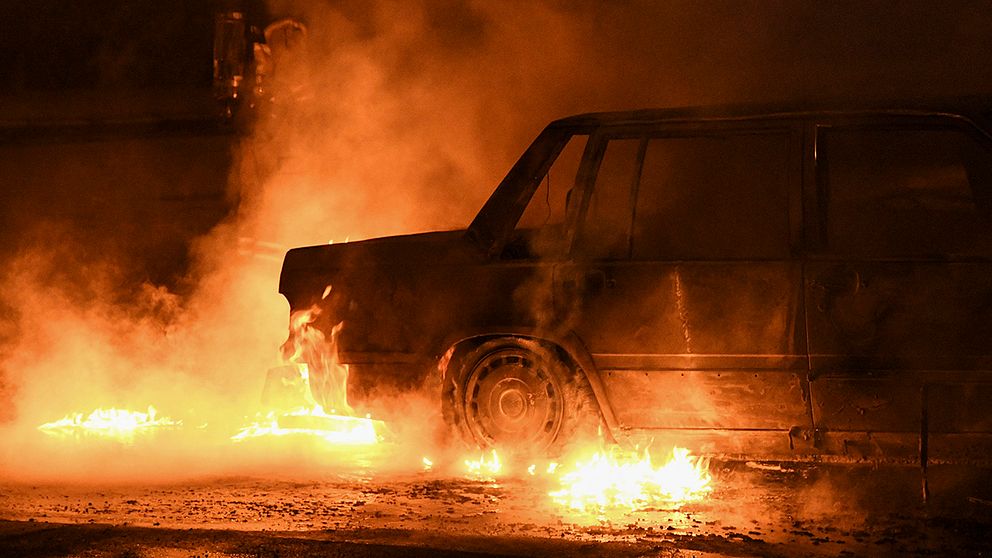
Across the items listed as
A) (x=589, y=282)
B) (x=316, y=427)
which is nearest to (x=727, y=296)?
(x=589, y=282)

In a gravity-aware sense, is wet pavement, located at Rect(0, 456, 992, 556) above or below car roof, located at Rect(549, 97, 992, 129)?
below

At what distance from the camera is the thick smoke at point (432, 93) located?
9656 millimetres

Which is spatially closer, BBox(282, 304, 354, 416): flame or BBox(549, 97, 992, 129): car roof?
BBox(549, 97, 992, 129): car roof

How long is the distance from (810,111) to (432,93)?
17.7 ft

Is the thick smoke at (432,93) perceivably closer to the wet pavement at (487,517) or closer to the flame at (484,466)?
the flame at (484,466)

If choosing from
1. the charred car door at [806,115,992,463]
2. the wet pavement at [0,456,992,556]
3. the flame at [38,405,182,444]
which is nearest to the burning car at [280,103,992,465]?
the charred car door at [806,115,992,463]

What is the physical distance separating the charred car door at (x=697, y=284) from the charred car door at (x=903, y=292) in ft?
0.44

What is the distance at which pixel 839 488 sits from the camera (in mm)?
5637

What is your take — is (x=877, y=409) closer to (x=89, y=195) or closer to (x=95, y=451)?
(x=95, y=451)

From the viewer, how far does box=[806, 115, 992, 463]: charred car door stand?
516cm

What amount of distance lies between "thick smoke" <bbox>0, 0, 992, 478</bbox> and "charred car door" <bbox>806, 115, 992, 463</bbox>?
464cm

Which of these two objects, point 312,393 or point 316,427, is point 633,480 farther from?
point 316,427

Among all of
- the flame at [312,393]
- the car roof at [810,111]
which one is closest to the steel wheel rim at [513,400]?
the flame at [312,393]

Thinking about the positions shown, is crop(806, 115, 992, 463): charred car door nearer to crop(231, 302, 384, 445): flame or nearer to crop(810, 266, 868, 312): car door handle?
crop(810, 266, 868, 312): car door handle
